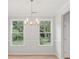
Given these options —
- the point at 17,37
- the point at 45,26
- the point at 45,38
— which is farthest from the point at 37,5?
the point at 17,37

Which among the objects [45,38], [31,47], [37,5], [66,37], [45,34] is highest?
[37,5]

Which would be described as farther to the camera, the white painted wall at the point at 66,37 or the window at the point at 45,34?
the window at the point at 45,34

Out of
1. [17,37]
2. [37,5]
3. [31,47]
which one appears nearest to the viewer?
[37,5]

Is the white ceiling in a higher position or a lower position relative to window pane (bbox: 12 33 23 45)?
higher

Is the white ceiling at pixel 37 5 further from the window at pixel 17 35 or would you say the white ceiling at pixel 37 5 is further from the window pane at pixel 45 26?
the window at pixel 17 35

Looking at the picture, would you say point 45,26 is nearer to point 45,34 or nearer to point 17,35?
point 45,34

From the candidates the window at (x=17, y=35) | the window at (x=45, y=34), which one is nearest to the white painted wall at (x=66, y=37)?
the window at (x=45, y=34)

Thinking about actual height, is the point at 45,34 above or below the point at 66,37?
above

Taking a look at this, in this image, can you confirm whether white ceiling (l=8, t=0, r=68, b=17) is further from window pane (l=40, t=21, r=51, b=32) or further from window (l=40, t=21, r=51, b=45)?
window (l=40, t=21, r=51, b=45)

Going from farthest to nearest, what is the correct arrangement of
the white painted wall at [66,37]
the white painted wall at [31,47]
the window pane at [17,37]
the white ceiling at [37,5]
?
the window pane at [17,37] → the white painted wall at [31,47] → the white painted wall at [66,37] → the white ceiling at [37,5]

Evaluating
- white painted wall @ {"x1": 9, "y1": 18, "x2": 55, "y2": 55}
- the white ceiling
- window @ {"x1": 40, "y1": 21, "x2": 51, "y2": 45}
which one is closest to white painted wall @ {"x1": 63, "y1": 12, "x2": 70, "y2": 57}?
the white ceiling

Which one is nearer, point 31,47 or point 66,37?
point 66,37
